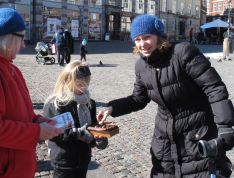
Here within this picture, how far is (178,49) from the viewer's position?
284cm

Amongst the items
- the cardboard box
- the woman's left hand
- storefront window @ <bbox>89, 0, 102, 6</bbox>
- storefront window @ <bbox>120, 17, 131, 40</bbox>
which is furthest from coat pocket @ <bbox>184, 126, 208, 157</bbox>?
storefront window @ <bbox>120, 17, 131, 40</bbox>

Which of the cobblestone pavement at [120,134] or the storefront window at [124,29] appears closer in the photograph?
the cobblestone pavement at [120,134]

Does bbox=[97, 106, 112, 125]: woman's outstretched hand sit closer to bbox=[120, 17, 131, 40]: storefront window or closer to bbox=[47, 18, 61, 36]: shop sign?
bbox=[47, 18, 61, 36]: shop sign

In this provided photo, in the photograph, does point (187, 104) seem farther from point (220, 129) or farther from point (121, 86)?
point (121, 86)

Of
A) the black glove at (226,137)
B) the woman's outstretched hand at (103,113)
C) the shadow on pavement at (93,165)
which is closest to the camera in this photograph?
the black glove at (226,137)

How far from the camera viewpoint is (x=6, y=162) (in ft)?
7.78

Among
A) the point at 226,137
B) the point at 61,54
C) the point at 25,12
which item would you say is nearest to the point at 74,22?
the point at 25,12

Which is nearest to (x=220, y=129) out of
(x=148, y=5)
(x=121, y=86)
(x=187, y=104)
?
(x=187, y=104)

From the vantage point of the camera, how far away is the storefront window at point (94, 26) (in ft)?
139

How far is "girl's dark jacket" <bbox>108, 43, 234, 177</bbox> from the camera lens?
109 inches

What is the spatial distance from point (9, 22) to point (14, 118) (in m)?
0.58

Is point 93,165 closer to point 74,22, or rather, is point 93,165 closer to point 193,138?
point 193,138

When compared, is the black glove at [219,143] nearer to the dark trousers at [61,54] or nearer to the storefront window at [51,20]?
the dark trousers at [61,54]

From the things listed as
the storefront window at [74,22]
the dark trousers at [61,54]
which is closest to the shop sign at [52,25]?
the storefront window at [74,22]
